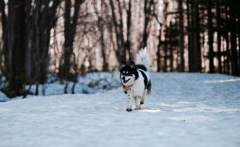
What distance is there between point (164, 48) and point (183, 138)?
3924 cm

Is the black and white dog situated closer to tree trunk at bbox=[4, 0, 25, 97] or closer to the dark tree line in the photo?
tree trunk at bbox=[4, 0, 25, 97]

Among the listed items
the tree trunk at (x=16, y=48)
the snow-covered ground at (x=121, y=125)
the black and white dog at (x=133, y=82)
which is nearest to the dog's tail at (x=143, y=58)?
the black and white dog at (x=133, y=82)

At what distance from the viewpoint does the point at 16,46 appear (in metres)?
18.0

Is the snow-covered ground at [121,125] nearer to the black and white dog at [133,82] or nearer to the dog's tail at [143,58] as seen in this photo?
the black and white dog at [133,82]

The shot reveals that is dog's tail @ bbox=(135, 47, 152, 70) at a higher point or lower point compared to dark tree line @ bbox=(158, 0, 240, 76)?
lower

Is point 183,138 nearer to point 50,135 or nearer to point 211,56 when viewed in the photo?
point 50,135

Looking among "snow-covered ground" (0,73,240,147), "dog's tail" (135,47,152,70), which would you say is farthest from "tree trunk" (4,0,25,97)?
"dog's tail" (135,47,152,70)

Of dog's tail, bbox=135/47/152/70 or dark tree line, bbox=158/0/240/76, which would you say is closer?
dog's tail, bbox=135/47/152/70

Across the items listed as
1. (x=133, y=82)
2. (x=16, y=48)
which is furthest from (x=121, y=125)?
(x=16, y=48)

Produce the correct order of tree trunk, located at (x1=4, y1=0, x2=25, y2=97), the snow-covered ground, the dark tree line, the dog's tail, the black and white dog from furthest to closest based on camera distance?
1. the dark tree line
2. tree trunk, located at (x1=4, y1=0, x2=25, y2=97)
3. the dog's tail
4. the black and white dog
5. the snow-covered ground

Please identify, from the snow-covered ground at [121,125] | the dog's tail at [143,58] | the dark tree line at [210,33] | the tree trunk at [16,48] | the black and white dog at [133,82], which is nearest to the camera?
the snow-covered ground at [121,125]

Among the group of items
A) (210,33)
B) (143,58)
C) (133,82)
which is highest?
(210,33)

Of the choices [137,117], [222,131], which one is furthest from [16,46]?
[222,131]

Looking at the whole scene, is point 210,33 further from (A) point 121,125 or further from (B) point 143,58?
(A) point 121,125
